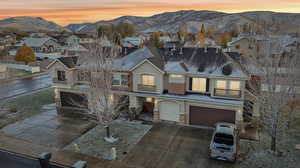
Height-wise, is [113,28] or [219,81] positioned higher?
[113,28]

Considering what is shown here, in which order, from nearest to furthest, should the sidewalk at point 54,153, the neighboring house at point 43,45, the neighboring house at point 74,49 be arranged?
1. the sidewalk at point 54,153
2. the neighboring house at point 74,49
3. the neighboring house at point 43,45

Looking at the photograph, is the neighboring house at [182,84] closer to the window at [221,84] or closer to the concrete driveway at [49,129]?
the window at [221,84]

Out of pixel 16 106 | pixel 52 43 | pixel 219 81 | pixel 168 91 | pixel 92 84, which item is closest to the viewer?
pixel 92 84

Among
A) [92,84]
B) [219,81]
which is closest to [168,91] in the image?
[219,81]

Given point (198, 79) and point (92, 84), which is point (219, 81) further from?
point (92, 84)

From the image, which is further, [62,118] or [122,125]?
[62,118]

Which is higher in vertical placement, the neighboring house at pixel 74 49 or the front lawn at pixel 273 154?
the neighboring house at pixel 74 49

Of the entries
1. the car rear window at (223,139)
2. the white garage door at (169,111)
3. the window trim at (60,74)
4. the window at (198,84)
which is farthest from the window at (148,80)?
the window trim at (60,74)

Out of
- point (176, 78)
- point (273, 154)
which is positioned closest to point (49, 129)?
point (176, 78)
